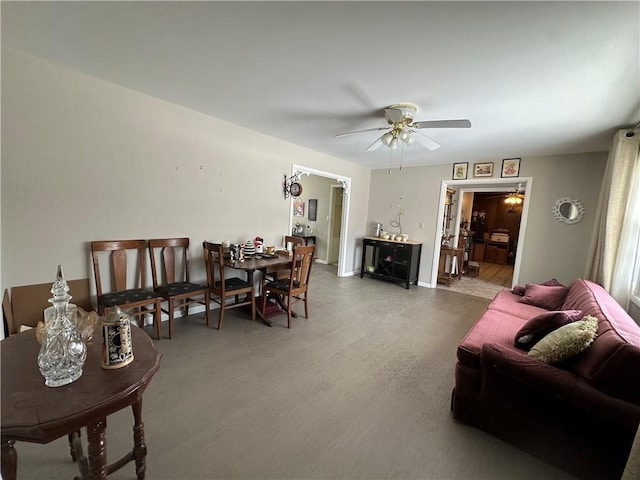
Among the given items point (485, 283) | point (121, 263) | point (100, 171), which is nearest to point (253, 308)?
point (121, 263)

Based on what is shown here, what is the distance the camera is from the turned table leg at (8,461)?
0.82 metres

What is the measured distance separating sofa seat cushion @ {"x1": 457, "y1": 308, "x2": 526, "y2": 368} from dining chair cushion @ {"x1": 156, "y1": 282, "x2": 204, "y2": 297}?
8.50 feet

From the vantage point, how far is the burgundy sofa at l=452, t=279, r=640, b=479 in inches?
52.9

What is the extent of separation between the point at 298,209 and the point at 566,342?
19.9 feet

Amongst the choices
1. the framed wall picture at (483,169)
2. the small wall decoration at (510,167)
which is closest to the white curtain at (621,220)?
the small wall decoration at (510,167)

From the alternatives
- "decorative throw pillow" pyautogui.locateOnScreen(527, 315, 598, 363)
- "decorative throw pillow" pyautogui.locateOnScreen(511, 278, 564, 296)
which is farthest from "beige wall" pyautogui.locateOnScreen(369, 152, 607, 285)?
"decorative throw pillow" pyautogui.locateOnScreen(527, 315, 598, 363)

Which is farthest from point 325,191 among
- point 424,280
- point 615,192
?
point 615,192

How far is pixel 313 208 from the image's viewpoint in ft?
23.1

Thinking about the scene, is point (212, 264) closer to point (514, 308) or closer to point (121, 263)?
point (121, 263)

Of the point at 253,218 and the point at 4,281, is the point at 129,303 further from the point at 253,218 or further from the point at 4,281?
the point at 253,218

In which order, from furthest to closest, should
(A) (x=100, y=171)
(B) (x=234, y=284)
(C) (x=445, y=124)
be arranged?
(B) (x=234, y=284) → (A) (x=100, y=171) → (C) (x=445, y=124)

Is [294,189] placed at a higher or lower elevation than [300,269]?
higher

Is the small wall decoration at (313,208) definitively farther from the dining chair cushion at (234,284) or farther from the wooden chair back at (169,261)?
the wooden chair back at (169,261)

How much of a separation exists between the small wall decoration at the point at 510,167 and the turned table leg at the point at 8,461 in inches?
222
